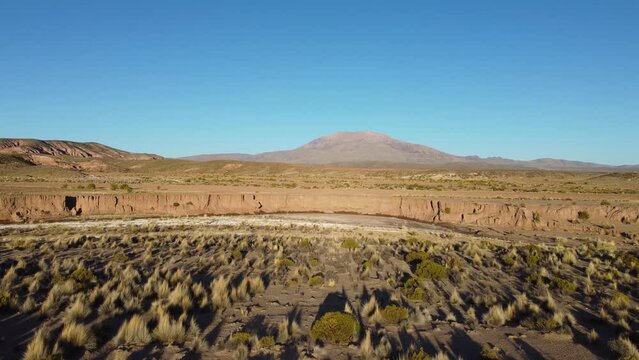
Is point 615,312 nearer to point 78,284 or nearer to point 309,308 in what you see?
point 309,308

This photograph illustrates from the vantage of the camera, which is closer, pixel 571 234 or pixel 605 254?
pixel 605 254

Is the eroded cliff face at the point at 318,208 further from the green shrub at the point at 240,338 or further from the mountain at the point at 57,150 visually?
the mountain at the point at 57,150

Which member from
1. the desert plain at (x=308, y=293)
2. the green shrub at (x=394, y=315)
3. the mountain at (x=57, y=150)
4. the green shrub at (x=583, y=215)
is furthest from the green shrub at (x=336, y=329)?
the mountain at (x=57, y=150)

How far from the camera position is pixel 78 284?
11.0m

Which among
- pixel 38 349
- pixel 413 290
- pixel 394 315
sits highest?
pixel 38 349

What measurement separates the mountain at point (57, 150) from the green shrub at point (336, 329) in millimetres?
108501

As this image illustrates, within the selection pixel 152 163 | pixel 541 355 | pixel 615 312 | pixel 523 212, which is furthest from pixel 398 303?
pixel 152 163

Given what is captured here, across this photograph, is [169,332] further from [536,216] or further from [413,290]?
[536,216]

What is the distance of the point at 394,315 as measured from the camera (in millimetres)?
9906

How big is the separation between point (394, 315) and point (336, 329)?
5.99 feet

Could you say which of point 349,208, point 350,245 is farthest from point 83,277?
point 349,208

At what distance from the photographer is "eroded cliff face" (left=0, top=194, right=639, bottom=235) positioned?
28656 millimetres

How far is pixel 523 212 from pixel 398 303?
2232 cm

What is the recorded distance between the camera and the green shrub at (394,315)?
9.85 metres
